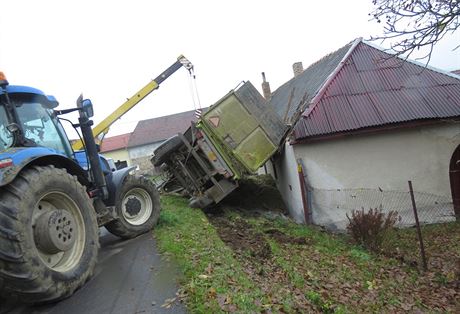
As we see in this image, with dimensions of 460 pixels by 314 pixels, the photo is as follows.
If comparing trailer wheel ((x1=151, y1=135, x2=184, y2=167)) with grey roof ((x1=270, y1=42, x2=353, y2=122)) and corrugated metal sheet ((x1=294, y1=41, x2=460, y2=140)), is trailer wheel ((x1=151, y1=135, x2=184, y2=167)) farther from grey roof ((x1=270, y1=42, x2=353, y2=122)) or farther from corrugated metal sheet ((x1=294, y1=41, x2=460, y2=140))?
grey roof ((x1=270, y1=42, x2=353, y2=122))

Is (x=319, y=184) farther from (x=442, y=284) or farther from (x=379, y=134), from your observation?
(x=442, y=284)

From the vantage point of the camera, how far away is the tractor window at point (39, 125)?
4.79 metres

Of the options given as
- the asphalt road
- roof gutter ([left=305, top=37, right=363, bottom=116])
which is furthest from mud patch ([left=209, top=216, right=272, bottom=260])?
roof gutter ([left=305, top=37, right=363, bottom=116])

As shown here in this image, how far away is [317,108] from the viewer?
1081 centimetres

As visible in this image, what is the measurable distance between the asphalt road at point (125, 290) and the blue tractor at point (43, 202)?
25 centimetres

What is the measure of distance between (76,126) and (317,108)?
6.92 metres

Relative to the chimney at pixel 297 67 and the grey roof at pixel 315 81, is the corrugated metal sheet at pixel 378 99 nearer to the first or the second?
the grey roof at pixel 315 81

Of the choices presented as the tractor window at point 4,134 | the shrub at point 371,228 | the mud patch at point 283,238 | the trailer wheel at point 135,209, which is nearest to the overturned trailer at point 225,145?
the mud patch at point 283,238

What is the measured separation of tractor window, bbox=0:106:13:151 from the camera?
437 centimetres

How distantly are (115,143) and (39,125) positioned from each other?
48704 millimetres

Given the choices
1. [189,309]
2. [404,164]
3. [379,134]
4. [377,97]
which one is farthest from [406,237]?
[189,309]

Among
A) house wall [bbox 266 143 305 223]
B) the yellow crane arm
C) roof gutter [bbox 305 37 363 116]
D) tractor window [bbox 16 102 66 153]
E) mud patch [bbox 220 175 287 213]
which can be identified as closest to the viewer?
tractor window [bbox 16 102 66 153]

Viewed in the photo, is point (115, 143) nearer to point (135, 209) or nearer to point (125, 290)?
point (135, 209)

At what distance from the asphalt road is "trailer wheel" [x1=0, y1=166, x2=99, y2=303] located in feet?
0.82
